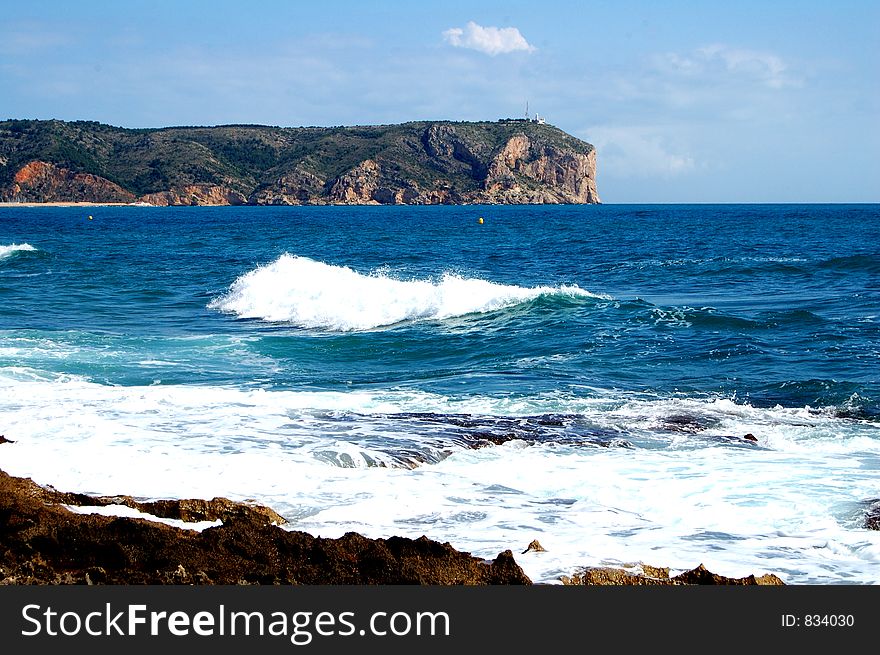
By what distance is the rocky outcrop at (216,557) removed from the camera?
15.9 ft

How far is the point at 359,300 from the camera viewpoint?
72.7 feet

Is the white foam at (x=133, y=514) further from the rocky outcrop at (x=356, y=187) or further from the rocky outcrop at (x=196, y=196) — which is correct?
the rocky outcrop at (x=356, y=187)

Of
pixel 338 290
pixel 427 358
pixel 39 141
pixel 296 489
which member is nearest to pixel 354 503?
pixel 296 489

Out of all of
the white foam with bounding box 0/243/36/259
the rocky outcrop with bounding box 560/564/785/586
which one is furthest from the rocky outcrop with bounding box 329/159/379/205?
the rocky outcrop with bounding box 560/564/785/586

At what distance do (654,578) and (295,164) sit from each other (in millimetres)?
171825

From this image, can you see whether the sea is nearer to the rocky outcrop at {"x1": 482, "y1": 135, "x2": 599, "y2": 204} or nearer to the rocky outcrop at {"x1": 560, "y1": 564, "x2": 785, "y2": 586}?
the rocky outcrop at {"x1": 560, "y1": 564, "x2": 785, "y2": 586}

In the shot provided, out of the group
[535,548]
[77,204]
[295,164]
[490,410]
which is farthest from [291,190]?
[535,548]

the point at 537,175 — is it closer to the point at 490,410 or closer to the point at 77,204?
the point at 77,204

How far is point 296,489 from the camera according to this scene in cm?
734

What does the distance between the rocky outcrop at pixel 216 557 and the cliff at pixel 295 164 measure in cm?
15544

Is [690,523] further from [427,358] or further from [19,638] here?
[427,358]

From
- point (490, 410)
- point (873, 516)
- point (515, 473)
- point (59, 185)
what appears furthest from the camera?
point (59, 185)

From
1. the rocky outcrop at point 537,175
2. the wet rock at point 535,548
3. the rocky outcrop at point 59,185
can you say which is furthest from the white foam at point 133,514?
the rocky outcrop at point 537,175

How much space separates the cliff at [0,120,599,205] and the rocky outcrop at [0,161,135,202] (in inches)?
6.6
